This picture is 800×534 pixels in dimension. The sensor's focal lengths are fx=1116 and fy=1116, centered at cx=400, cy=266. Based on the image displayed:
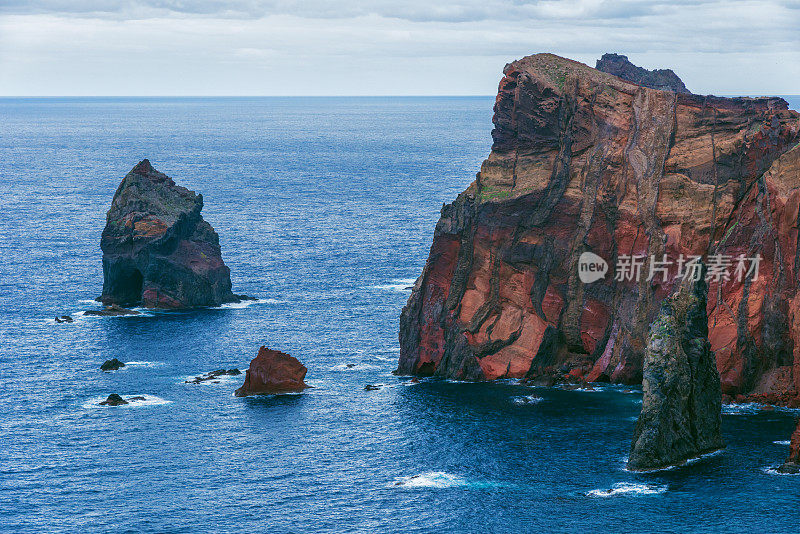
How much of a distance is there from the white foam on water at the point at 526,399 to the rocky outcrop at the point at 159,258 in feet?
206

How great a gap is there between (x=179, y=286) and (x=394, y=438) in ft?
223

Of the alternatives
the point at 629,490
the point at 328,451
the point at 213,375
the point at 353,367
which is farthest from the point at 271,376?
the point at 629,490

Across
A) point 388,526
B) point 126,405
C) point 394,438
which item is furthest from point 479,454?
point 126,405

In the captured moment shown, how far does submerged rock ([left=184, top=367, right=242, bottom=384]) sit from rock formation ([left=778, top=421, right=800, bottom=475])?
64473 millimetres

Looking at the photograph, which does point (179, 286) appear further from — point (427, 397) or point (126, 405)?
point (427, 397)

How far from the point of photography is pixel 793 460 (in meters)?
96.2

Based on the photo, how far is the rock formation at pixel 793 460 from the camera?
95.1 m

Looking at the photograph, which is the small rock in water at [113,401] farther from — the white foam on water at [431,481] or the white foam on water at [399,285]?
the white foam on water at [399,285]

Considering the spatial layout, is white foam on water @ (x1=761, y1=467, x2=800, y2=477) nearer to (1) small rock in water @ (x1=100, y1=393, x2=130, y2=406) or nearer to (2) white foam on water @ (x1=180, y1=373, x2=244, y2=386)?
(2) white foam on water @ (x1=180, y1=373, x2=244, y2=386)

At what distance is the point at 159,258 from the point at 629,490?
92952 mm

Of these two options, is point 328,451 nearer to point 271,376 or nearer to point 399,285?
point 271,376

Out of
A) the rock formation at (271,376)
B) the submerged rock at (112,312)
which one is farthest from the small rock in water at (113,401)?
the submerged rock at (112,312)

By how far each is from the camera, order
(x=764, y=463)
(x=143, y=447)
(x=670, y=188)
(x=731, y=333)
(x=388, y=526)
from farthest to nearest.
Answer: (x=670, y=188), (x=731, y=333), (x=143, y=447), (x=764, y=463), (x=388, y=526)

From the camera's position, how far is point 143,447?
107250mm
